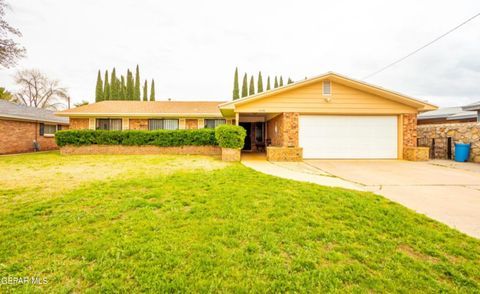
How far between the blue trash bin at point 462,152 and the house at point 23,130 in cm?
2655

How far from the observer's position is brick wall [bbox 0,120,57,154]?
45.6 ft

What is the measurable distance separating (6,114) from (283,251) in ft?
64.5

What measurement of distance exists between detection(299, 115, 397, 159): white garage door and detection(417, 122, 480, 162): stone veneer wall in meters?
2.96

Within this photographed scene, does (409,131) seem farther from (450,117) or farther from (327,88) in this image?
(450,117)

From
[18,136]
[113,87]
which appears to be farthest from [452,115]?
[113,87]

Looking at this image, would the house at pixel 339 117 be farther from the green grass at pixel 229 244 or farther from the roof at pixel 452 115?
the roof at pixel 452 115

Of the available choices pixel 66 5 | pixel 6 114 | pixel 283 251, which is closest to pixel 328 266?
pixel 283 251

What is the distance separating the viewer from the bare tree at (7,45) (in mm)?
5078

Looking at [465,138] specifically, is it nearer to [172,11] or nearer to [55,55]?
[172,11]

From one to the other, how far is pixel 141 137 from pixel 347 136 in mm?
12485

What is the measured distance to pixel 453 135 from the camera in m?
11.2

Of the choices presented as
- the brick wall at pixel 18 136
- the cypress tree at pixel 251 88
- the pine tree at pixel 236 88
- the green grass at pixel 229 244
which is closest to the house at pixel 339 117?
the green grass at pixel 229 244

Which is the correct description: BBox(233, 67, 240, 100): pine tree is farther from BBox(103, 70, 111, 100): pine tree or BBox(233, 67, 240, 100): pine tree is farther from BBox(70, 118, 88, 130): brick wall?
BBox(70, 118, 88, 130): brick wall

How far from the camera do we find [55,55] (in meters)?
18.4
